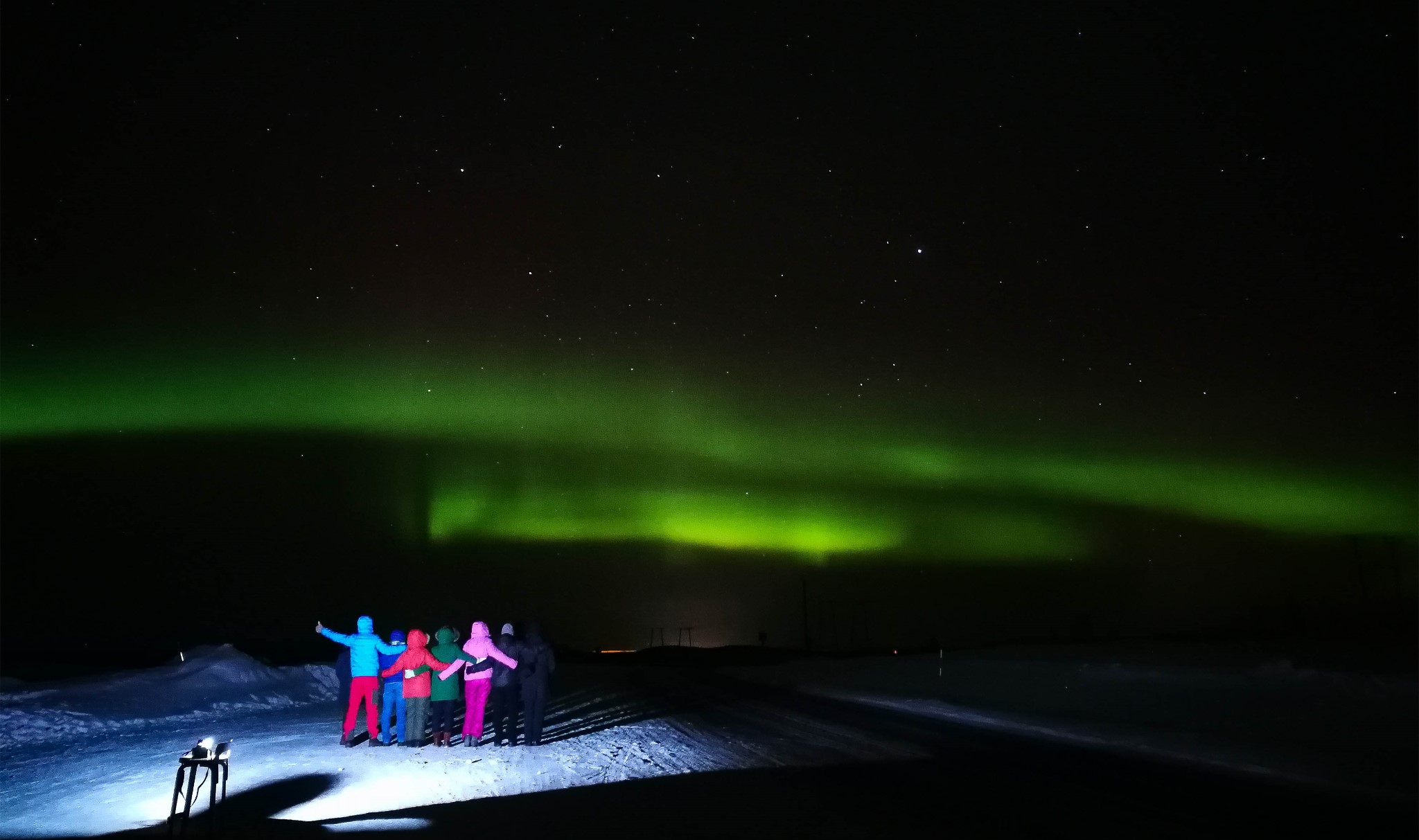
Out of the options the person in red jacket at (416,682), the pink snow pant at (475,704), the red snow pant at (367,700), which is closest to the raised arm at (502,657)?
the pink snow pant at (475,704)

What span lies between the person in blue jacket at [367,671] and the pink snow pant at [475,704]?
977 millimetres

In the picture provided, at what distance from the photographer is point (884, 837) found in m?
6.77

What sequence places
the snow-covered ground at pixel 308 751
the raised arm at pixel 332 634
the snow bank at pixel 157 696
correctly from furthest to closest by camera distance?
the snow bank at pixel 157 696 < the raised arm at pixel 332 634 < the snow-covered ground at pixel 308 751

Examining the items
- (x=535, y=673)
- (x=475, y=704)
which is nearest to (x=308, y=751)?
(x=475, y=704)

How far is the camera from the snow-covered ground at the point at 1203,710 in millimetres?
11359

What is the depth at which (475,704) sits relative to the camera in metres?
12.3

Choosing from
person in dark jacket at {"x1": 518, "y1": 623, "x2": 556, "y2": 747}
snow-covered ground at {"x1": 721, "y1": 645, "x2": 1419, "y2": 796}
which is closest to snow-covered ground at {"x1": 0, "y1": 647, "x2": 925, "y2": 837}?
person in dark jacket at {"x1": 518, "y1": 623, "x2": 556, "y2": 747}

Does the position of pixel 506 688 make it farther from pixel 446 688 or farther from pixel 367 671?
pixel 367 671

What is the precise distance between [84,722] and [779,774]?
12845mm

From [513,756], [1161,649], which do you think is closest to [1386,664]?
[1161,649]

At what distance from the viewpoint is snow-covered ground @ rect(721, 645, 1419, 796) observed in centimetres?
1136

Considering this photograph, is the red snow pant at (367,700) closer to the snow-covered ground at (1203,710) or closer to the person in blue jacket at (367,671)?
the person in blue jacket at (367,671)

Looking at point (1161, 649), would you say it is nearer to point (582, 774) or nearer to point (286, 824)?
point (582, 774)

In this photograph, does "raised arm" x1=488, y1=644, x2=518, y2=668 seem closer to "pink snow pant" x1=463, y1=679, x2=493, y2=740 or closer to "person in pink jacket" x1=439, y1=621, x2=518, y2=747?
"person in pink jacket" x1=439, y1=621, x2=518, y2=747
